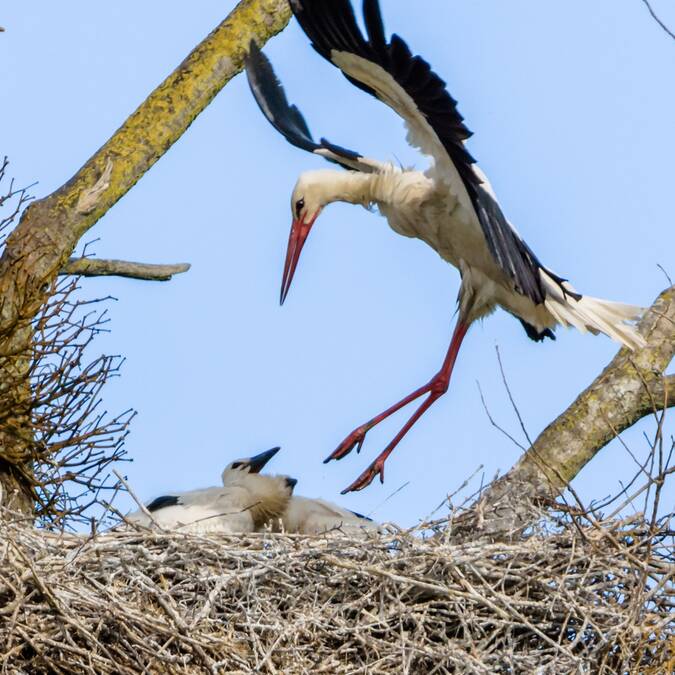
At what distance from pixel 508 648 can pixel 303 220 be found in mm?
2924

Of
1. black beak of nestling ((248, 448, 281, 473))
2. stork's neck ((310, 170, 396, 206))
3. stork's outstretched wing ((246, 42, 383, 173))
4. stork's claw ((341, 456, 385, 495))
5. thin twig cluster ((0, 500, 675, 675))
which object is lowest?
thin twig cluster ((0, 500, 675, 675))

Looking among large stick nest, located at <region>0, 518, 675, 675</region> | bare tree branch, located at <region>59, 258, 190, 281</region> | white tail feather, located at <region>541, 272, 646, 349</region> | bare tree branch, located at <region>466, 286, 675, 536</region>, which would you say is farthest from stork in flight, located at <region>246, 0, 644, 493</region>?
large stick nest, located at <region>0, 518, 675, 675</region>

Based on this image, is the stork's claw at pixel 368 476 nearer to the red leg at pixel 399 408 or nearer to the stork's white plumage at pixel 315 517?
the red leg at pixel 399 408

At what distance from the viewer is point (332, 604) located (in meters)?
5.84

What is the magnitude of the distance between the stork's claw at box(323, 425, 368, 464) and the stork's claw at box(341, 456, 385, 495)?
10 centimetres

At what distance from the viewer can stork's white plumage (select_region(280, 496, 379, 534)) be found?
22.1 feet

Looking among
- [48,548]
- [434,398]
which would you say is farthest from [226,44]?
[48,548]

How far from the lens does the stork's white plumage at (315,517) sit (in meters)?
6.73

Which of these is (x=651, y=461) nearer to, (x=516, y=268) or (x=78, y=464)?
(x=516, y=268)

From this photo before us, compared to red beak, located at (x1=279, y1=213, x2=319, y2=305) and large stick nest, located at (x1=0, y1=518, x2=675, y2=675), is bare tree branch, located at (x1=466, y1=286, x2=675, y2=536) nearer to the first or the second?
large stick nest, located at (x1=0, y1=518, x2=675, y2=675)

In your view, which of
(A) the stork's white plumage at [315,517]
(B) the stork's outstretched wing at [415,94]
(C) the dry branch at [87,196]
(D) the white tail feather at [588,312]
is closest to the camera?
(A) the stork's white plumage at [315,517]

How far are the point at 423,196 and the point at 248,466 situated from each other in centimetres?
139

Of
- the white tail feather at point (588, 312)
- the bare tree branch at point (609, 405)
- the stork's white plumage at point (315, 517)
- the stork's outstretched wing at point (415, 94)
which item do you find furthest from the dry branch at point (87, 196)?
the bare tree branch at point (609, 405)

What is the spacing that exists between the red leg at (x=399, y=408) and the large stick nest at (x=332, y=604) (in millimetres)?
1703
